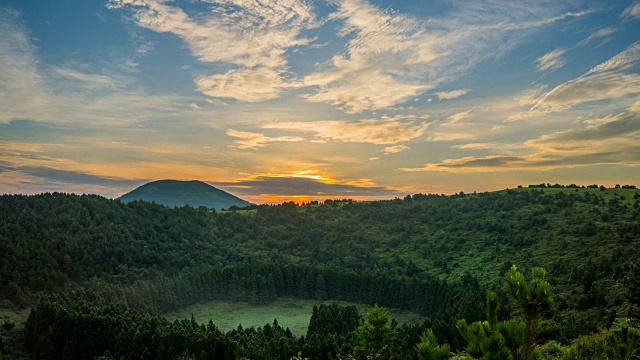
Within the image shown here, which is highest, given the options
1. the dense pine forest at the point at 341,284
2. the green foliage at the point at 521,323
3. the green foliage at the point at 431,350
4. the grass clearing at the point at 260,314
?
the green foliage at the point at 521,323

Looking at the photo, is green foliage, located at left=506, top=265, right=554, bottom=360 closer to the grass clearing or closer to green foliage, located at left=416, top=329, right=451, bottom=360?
green foliage, located at left=416, top=329, right=451, bottom=360

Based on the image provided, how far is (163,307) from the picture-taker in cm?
14125

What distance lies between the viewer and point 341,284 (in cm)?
16538

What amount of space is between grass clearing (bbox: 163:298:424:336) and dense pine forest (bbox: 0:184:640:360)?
359cm

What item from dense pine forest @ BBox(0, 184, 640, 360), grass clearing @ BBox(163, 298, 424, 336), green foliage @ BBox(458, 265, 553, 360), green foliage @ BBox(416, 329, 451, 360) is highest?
green foliage @ BBox(458, 265, 553, 360)

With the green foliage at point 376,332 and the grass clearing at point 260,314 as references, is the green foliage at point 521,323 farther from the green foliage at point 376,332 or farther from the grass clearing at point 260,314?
the grass clearing at point 260,314

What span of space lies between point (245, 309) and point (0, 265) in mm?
80273

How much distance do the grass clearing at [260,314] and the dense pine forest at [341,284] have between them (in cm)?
359

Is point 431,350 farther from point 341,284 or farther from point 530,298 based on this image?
point 341,284

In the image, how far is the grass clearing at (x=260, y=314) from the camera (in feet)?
444

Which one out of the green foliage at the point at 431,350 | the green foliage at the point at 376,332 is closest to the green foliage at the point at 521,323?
the green foliage at the point at 431,350

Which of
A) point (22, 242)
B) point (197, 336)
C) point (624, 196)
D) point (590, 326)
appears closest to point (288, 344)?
point (197, 336)

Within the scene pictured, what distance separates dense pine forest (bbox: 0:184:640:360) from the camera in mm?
50062

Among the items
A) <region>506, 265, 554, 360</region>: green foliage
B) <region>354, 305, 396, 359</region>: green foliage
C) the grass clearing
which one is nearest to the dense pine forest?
<region>506, 265, 554, 360</region>: green foliage
